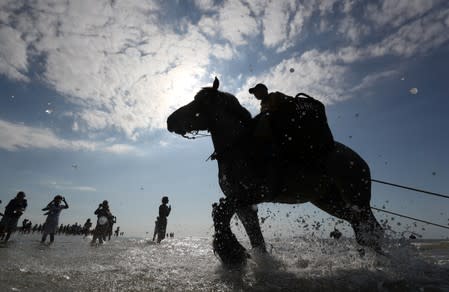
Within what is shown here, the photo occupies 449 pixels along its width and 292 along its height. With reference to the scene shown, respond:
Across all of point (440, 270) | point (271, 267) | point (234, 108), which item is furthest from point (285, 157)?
point (440, 270)

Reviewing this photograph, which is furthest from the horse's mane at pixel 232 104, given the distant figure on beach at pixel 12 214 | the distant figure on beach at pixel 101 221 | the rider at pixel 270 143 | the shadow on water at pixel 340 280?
the distant figure on beach at pixel 101 221

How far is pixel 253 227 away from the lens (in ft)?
15.8

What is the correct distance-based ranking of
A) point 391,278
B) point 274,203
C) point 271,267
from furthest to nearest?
point 274,203 < point 271,267 < point 391,278

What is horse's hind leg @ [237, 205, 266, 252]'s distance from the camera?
4733 millimetres

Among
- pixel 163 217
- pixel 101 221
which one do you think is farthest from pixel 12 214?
pixel 163 217

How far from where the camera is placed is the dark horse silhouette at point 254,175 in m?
4.22

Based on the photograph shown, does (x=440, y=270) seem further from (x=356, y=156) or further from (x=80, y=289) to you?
(x=80, y=289)

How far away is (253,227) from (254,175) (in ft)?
3.70

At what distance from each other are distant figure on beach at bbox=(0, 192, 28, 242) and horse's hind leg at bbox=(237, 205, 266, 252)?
10104 millimetres

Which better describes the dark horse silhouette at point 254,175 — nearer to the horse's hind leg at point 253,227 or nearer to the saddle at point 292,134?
the horse's hind leg at point 253,227

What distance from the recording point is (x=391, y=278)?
296 cm

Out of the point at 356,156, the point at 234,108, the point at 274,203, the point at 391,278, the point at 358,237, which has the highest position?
the point at 234,108

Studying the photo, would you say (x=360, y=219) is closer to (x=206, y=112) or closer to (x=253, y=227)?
(x=253, y=227)

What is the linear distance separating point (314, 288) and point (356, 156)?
321 centimetres
